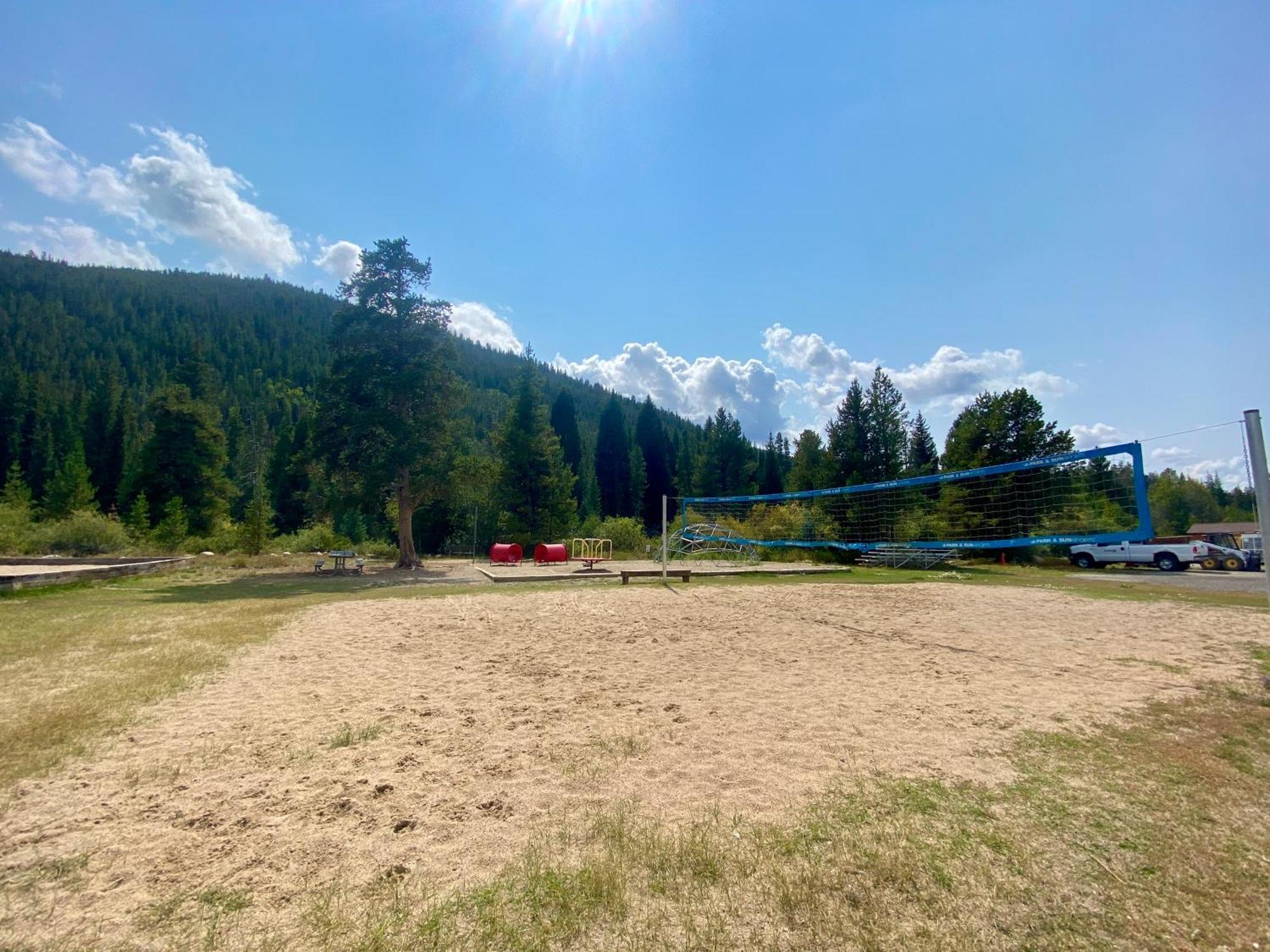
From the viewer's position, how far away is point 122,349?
4067 inches

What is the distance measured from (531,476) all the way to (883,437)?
19917 millimetres

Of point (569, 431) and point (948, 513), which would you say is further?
point (569, 431)

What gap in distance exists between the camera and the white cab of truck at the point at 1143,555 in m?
25.8

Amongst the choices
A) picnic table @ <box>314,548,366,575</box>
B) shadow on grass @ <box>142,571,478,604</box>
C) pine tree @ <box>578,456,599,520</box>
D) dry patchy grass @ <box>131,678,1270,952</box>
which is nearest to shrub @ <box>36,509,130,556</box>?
shadow on grass @ <box>142,571,478,604</box>

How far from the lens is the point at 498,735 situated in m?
4.31

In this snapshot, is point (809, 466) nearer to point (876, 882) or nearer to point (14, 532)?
point (876, 882)

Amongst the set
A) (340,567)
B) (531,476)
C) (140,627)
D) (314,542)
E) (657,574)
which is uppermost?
(531,476)

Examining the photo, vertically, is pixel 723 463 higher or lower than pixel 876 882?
higher

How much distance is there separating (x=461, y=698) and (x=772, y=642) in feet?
13.5

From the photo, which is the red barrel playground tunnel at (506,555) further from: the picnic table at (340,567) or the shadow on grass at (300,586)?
the picnic table at (340,567)

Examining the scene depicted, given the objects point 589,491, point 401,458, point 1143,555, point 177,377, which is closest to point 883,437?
point 1143,555

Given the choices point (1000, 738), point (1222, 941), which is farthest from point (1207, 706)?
point (1222, 941)

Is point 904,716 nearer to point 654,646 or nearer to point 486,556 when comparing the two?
point 654,646

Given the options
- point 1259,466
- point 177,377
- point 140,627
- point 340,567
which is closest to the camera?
point 1259,466
